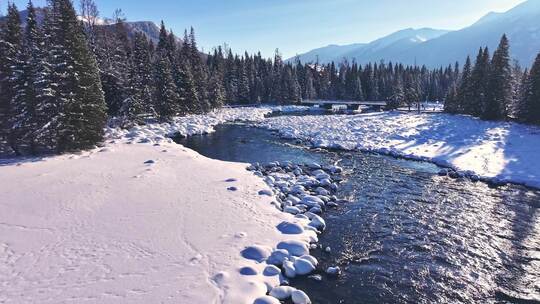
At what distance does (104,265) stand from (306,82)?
4291 inches

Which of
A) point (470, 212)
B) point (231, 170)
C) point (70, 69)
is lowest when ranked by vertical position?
point (470, 212)

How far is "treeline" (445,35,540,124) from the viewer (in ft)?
166

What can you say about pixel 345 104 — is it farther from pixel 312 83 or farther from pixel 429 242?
pixel 429 242

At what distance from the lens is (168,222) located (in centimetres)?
1723

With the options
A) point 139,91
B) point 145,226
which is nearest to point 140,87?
point 139,91

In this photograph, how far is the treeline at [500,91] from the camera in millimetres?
50562

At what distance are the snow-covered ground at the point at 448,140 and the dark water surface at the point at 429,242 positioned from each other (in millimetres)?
4506

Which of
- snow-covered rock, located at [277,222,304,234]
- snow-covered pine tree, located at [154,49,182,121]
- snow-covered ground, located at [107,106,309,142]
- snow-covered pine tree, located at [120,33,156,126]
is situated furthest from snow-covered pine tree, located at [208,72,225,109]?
snow-covered rock, located at [277,222,304,234]

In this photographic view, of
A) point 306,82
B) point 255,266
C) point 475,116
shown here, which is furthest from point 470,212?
point 306,82

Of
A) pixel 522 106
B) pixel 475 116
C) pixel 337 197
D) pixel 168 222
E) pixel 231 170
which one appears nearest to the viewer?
pixel 168 222

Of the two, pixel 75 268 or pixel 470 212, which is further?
pixel 470 212

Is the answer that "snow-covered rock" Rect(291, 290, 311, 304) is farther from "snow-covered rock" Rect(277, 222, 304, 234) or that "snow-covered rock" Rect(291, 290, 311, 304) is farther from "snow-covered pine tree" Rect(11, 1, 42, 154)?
"snow-covered pine tree" Rect(11, 1, 42, 154)

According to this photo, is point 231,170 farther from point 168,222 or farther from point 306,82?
point 306,82

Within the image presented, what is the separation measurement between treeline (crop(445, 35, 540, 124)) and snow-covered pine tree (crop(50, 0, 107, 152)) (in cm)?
5596
